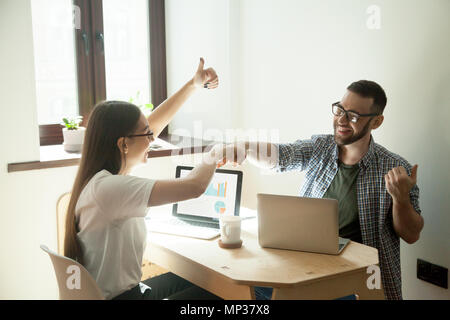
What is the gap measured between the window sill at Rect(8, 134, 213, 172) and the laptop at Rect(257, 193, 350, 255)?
4.34ft

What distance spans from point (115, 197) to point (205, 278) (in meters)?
0.41

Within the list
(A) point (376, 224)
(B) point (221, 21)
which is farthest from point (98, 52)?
(A) point (376, 224)

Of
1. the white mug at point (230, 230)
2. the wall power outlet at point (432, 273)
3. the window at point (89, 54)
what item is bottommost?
the wall power outlet at point (432, 273)

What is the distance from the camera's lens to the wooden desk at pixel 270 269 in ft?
4.56

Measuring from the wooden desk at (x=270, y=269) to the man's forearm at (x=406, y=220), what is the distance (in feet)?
0.86

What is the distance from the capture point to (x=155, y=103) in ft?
10.9

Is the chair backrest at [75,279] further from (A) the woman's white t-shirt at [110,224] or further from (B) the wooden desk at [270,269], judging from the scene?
(B) the wooden desk at [270,269]

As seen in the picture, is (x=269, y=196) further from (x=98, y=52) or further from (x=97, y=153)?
(x=98, y=52)

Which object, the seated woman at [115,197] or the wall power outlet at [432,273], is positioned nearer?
the seated woman at [115,197]

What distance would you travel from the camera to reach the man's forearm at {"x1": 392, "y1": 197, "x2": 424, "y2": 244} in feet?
5.86

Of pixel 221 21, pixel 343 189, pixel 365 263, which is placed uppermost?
pixel 221 21

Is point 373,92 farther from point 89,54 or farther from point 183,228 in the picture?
point 89,54

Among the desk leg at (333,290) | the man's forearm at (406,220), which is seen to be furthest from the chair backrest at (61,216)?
the man's forearm at (406,220)

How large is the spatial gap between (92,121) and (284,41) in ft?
5.08
